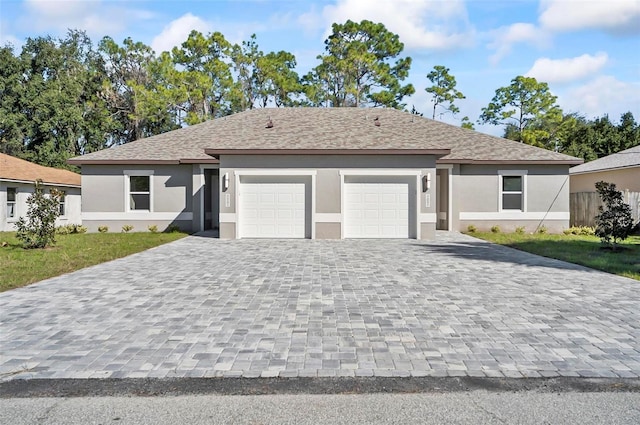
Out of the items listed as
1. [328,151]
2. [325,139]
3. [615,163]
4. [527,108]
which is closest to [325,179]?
[328,151]

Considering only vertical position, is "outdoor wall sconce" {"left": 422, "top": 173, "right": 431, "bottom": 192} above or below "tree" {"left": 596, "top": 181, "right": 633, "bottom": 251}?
above

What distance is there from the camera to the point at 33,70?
35125mm

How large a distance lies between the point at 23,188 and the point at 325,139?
15798 mm

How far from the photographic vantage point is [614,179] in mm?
22000

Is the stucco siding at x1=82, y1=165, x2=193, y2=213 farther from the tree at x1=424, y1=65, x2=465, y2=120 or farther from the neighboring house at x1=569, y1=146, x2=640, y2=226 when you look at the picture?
the tree at x1=424, y1=65, x2=465, y2=120

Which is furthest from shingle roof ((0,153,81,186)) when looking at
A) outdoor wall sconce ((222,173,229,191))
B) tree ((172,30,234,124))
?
outdoor wall sconce ((222,173,229,191))

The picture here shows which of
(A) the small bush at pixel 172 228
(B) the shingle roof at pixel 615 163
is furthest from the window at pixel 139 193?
(B) the shingle roof at pixel 615 163

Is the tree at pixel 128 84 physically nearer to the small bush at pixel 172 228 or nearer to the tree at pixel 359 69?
the tree at pixel 359 69

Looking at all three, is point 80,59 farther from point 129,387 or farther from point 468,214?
point 129,387

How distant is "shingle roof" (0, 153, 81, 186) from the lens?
20.6 m

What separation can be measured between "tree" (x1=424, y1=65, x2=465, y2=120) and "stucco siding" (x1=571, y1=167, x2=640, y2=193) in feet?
42.0

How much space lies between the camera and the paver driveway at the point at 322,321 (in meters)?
4.19

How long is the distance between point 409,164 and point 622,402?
39.6 feet

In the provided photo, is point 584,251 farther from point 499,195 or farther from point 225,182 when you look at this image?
point 225,182
